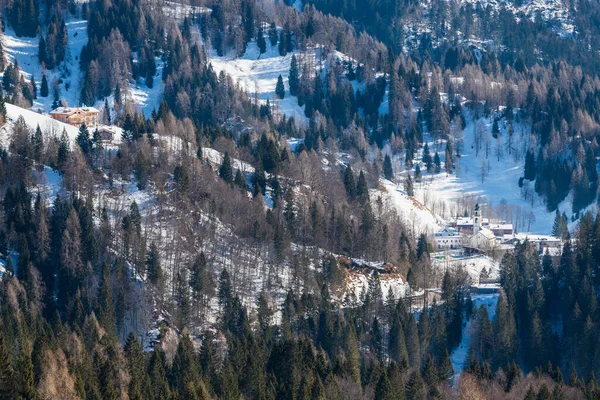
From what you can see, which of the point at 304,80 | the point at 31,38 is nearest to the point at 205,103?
the point at 304,80

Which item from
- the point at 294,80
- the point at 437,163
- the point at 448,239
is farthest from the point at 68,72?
the point at 448,239

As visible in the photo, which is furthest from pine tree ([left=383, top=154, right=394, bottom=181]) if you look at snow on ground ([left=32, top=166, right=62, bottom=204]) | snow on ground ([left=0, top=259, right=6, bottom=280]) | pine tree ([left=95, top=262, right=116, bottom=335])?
snow on ground ([left=0, top=259, right=6, bottom=280])

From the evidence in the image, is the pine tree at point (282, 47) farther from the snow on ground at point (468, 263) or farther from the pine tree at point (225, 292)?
the pine tree at point (225, 292)

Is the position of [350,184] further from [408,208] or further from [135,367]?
[135,367]

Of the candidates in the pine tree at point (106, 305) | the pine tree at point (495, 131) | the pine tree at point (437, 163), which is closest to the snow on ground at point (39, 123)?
the pine tree at point (106, 305)

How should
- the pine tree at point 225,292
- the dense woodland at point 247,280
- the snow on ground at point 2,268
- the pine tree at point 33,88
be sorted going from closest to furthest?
the dense woodland at point 247,280, the snow on ground at point 2,268, the pine tree at point 225,292, the pine tree at point 33,88

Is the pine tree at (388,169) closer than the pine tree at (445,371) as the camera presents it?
No
